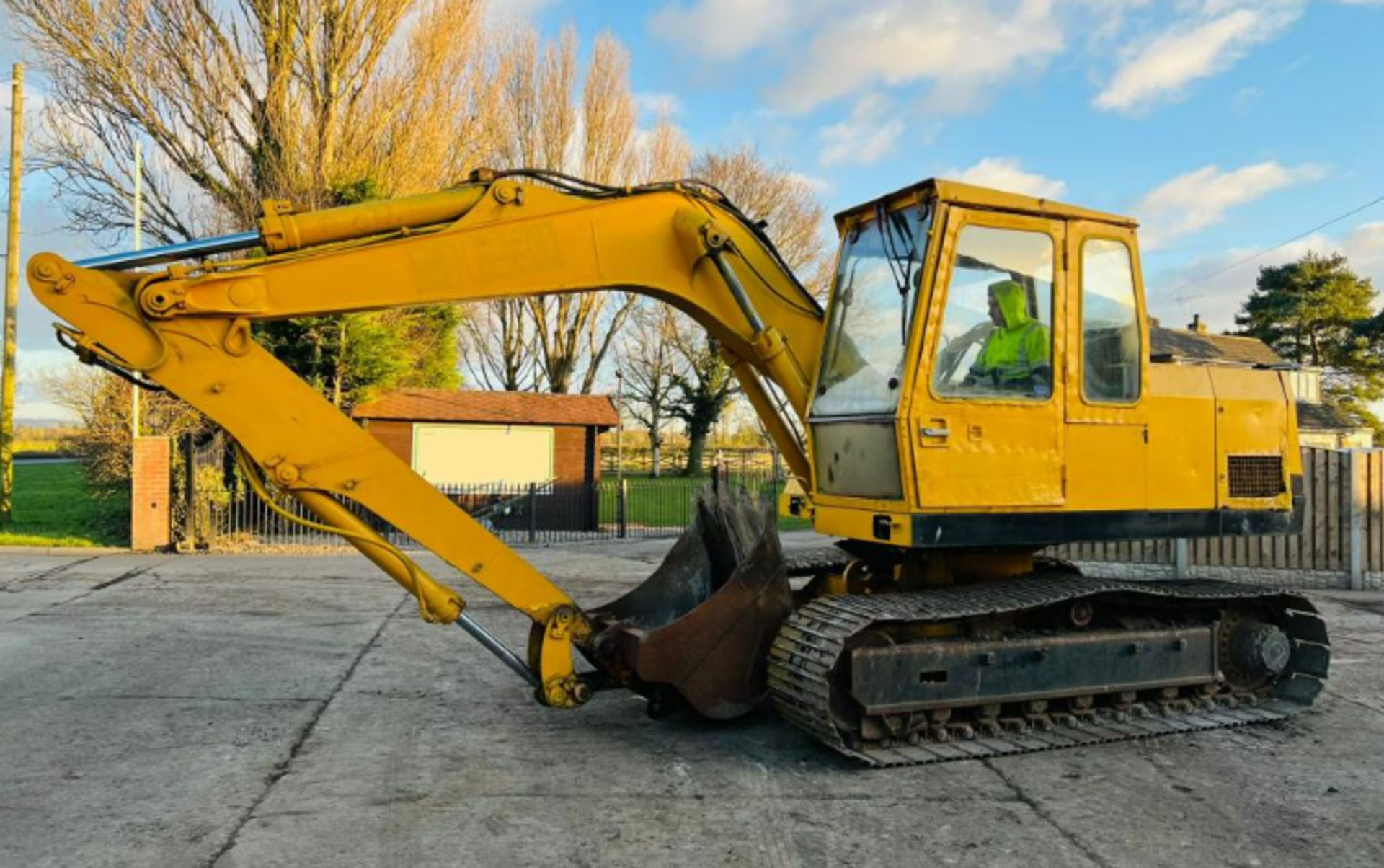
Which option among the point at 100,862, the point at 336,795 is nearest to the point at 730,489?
the point at 336,795

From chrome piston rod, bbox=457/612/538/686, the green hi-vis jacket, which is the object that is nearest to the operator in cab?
the green hi-vis jacket

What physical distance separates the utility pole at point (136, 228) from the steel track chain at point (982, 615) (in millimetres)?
13337

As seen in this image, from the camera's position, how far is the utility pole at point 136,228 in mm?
15234

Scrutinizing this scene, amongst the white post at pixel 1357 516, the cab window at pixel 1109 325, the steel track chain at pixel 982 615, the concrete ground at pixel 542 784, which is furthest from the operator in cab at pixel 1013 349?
the white post at pixel 1357 516

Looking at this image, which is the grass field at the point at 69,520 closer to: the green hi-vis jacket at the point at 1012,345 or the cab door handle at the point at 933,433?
the cab door handle at the point at 933,433

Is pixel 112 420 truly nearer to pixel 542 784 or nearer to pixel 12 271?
pixel 12 271

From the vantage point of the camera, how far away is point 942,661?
5.00 m

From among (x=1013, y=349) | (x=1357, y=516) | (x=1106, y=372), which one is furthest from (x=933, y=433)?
(x=1357, y=516)

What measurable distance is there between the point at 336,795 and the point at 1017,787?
129 inches

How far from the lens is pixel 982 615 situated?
5.28 metres

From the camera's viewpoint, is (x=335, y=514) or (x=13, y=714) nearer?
(x=335, y=514)

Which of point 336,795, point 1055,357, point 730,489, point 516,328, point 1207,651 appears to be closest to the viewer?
point 336,795

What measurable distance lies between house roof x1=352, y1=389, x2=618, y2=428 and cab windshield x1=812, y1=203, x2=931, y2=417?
14694mm

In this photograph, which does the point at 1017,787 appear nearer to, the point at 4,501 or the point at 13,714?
the point at 13,714
